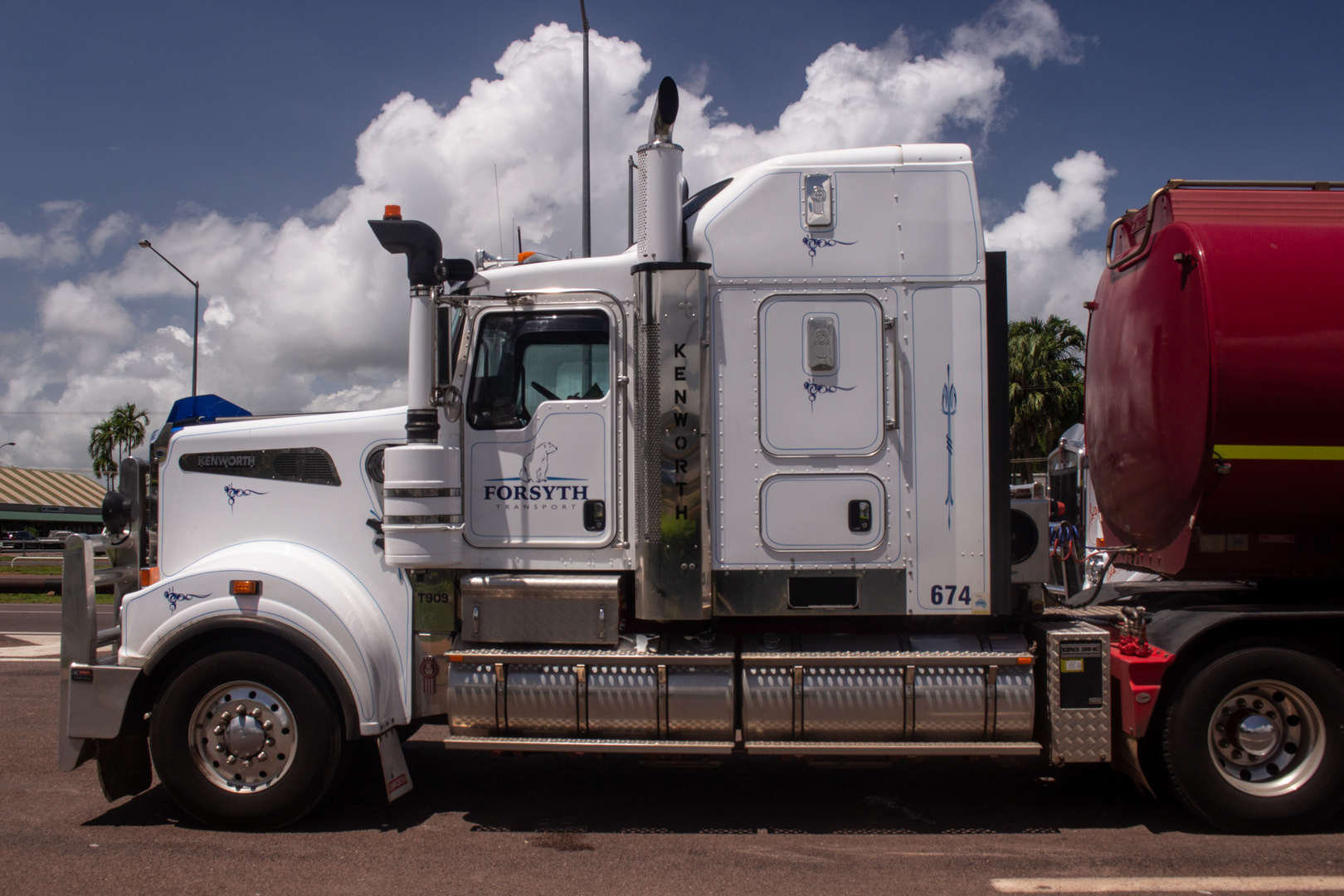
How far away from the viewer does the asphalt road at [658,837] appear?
13.1 ft

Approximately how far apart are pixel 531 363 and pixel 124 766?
3138mm

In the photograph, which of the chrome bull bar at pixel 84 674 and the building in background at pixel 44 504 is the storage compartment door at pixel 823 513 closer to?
the chrome bull bar at pixel 84 674

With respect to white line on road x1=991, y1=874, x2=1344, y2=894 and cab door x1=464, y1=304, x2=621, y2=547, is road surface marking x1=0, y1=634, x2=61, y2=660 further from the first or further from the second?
white line on road x1=991, y1=874, x2=1344, y2=894

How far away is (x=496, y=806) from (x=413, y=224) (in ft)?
10.9

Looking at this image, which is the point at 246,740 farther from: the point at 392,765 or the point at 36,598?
the point at 36,598

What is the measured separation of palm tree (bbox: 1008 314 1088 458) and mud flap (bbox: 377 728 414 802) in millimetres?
21972

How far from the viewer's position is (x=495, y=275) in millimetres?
4812

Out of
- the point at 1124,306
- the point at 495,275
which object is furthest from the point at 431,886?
the point at 1124,306

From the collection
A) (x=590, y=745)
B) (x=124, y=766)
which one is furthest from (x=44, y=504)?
(x=590, y=745)

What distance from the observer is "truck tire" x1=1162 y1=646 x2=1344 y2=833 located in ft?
14.4

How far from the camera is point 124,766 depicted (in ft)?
15.4

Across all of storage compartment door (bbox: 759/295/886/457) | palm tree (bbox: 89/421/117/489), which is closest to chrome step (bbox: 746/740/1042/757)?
storage compartment door (bbox: 759/295/886/457)

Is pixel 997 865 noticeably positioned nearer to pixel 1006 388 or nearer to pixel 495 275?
pixel 1006 388

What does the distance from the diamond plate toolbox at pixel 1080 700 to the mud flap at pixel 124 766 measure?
4.92 metres
